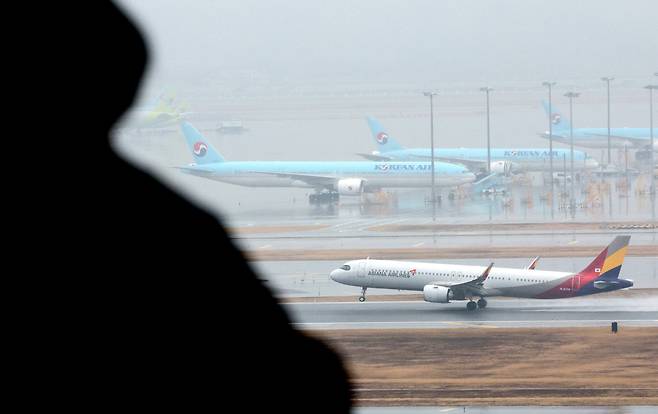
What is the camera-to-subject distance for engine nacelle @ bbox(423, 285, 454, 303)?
41250mm

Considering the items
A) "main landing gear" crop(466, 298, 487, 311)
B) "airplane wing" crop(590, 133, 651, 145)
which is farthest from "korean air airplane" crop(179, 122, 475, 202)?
"main landing gear" crop(466, 298, 487, 311)

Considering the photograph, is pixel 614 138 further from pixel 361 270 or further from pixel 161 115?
pixel 361 270

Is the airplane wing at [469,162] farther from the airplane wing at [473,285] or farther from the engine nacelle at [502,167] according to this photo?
the airplane wing at [473,285]

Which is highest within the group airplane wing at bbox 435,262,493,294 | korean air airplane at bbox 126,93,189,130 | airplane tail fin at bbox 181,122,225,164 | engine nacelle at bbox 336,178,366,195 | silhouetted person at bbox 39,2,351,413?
silhouetted person at bbox 39,2,351,413

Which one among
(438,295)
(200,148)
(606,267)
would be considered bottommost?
(200,148)

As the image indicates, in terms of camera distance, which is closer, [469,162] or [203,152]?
[203,152]

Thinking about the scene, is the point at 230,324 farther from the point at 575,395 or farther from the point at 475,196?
the point at 475,196

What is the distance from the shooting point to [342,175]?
86625 mm

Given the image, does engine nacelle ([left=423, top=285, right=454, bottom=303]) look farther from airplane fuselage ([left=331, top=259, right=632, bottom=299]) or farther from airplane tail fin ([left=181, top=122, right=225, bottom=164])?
airplane tail fin ([left=181, top=122, right=225, bottom=164])

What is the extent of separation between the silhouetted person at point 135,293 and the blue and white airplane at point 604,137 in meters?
115

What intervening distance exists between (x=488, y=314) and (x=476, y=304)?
1.47 meters

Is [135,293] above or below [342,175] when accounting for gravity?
above

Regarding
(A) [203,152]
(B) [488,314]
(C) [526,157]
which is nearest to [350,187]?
(A) [203,152]

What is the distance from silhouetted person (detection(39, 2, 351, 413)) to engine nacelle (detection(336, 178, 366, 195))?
82.7m
